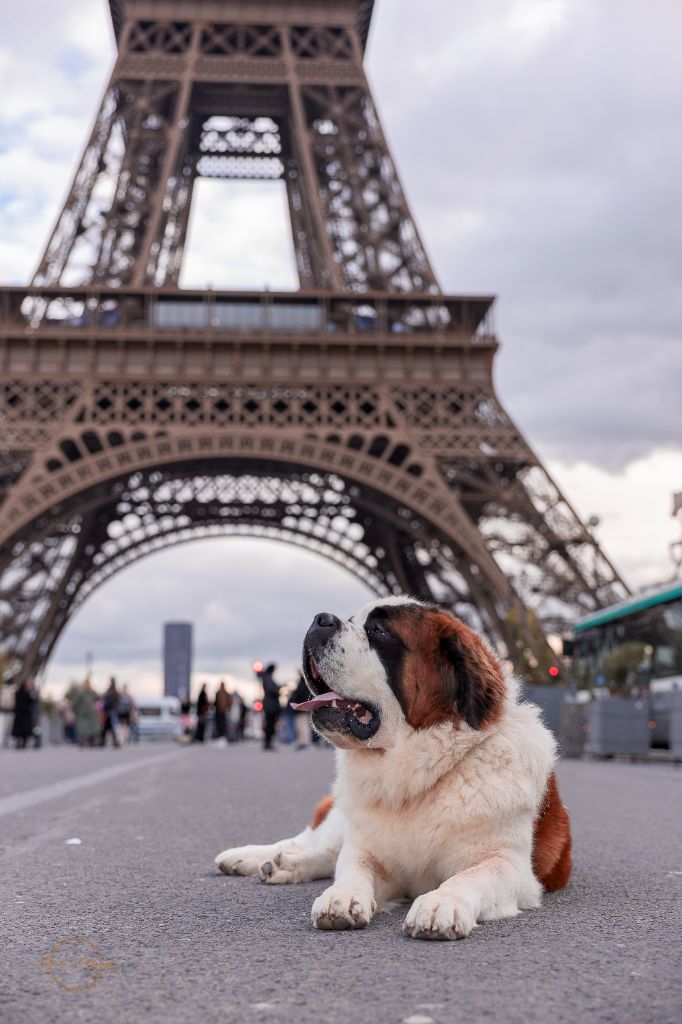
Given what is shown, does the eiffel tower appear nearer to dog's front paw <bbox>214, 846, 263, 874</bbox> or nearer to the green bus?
the green bus

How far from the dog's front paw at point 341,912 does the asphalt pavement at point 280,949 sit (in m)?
0.03

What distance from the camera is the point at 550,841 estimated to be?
3416mm

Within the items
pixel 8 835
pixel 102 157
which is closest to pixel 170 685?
pixel 102 157

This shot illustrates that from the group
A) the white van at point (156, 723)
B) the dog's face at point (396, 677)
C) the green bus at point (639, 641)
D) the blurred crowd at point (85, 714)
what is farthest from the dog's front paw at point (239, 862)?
the white van at point (156, 723)

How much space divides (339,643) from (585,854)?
2.40m

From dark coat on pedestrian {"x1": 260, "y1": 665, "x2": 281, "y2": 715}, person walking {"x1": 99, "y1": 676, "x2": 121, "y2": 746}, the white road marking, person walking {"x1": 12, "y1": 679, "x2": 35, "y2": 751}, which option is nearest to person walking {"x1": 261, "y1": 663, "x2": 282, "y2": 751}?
dark coat on pedestrian {"x1": 260, "y1": 665, "x2": 281, "y2": 715}

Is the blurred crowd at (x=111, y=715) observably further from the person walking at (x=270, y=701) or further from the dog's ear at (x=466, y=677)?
the dog's ear at (x=466, y=677)

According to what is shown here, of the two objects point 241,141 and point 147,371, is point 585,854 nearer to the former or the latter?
point 147,371

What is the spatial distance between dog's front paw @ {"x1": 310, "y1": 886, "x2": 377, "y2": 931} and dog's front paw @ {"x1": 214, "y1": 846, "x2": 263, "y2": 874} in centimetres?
Result: 125

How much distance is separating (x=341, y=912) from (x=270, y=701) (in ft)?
58.0

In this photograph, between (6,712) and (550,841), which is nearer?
(550,841)

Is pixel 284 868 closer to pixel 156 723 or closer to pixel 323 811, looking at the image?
pixel 323 811

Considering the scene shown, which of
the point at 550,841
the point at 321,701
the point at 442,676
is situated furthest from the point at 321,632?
the point at 550,841

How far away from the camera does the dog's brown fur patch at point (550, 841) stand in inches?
132
